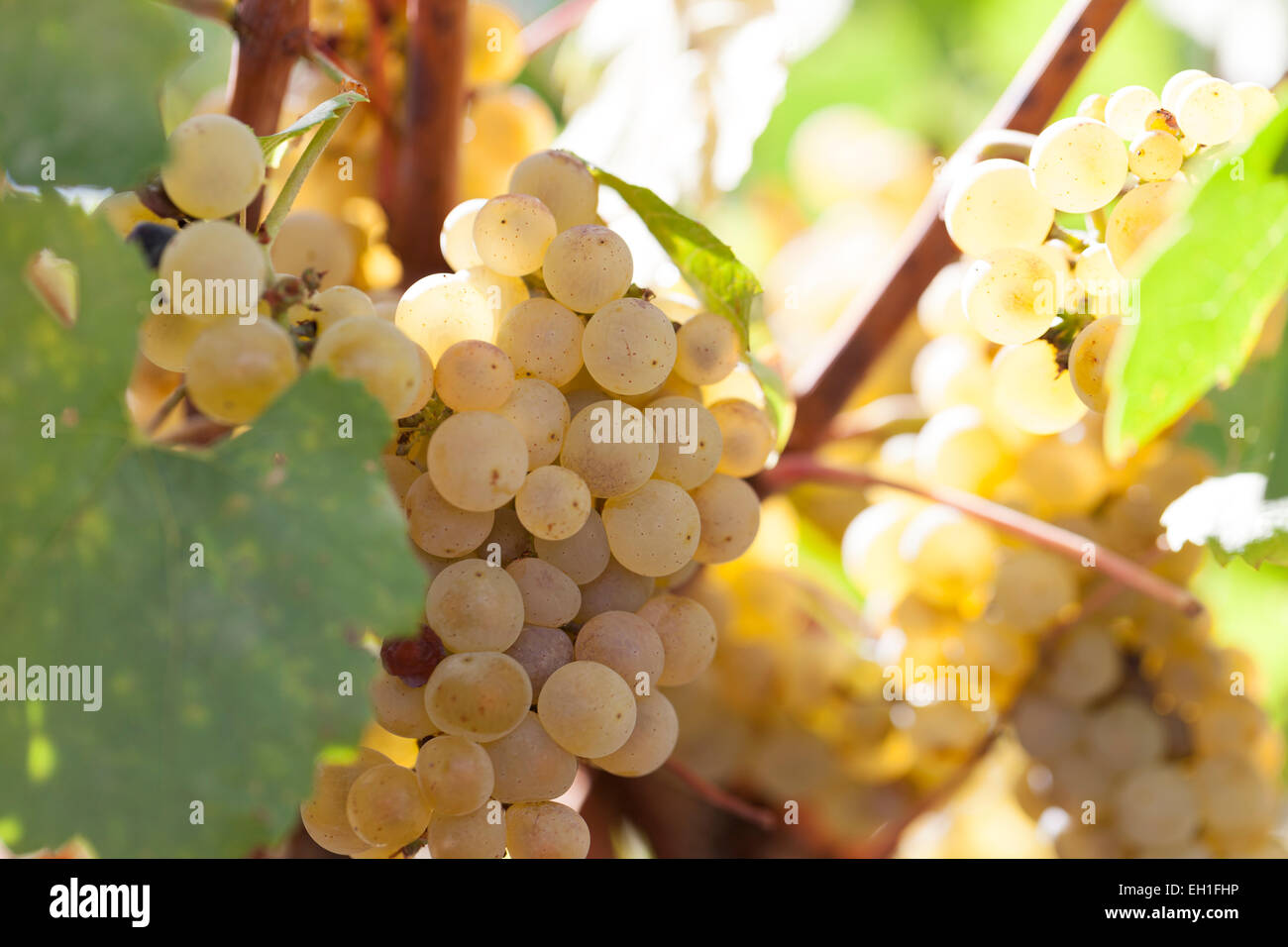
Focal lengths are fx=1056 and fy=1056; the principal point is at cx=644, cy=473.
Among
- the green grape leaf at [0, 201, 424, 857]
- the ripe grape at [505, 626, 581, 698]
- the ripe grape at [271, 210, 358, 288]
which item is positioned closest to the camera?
the green grape leaf at [0, 201, 424, 857]

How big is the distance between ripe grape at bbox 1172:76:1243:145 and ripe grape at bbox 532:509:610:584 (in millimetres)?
292

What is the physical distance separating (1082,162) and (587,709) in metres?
0.30

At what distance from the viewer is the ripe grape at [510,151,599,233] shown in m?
0.48

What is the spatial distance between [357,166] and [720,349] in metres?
0.35

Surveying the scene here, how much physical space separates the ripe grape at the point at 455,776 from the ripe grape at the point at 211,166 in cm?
22

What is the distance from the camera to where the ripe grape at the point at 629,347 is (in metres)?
0.44

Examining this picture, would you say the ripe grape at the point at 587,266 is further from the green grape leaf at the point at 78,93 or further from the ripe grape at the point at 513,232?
the green grape leaf at the point at 78,93

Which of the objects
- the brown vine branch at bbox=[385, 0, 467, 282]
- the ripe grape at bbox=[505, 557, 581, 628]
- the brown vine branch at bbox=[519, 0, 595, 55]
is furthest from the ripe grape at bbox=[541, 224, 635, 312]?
the brown vine branch at bbox=[519, 0, 595, 55]

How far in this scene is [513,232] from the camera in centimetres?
45

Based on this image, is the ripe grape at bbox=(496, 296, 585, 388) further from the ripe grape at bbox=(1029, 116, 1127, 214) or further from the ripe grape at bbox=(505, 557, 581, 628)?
the ripe grape at bbox=(1029, 116, 1127, 214)

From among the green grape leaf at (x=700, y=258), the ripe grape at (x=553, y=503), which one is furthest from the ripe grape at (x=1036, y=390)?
the ripe grape at (x=553, y=503)

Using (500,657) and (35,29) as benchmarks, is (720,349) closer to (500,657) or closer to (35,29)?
(500,657)

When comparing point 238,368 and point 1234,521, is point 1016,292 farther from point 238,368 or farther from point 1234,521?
point 238,368

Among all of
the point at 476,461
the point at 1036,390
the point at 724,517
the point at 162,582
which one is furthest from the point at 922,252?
the point at 162,582
